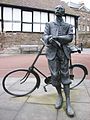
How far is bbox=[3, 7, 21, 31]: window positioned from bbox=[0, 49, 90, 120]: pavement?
17.7 metres

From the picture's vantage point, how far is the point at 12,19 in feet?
79.3

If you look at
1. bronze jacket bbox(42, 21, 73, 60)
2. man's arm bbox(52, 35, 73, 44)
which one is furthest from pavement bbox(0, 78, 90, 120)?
man's arm bbox(52, 35, 73, 44)

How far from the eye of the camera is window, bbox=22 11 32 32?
25.2 m

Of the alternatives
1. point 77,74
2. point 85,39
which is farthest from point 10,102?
point 85,39

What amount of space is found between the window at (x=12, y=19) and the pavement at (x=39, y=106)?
1765 centimetres

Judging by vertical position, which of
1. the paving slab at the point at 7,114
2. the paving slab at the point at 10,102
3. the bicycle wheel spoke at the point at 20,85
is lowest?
the paving slab at the point at 7,114

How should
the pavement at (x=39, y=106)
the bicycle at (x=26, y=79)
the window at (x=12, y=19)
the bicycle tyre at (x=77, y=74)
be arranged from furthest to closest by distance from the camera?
the window at (x=12, y=19) < the bicycle tyre at (x=77, y=74) < the bicycle at (x=26, y=79) < the pavement at (x=39, y=106)

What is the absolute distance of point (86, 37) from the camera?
1533 inches

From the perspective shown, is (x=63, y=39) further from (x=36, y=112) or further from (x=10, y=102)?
(x=10, y=102)

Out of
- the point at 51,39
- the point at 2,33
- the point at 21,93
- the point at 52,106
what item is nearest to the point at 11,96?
the point at 21,93

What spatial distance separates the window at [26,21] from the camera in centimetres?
2523

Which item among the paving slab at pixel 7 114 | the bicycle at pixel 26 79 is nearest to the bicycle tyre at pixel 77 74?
the bicycle at pixel 26 79

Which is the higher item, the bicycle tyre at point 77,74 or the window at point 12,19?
the window at point 12,19

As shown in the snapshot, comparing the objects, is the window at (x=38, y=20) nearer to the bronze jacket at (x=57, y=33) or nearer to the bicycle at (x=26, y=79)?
the bicycle at (x=26, y=79)
